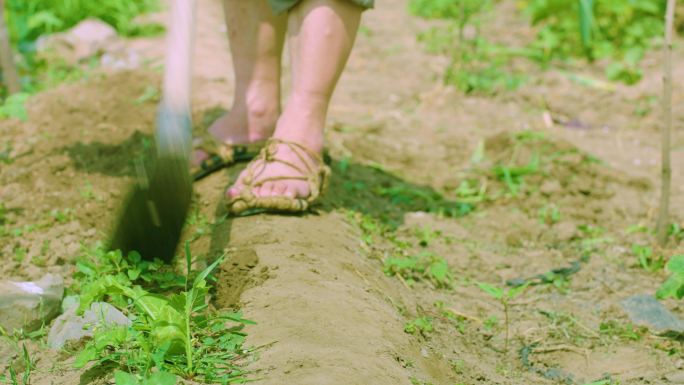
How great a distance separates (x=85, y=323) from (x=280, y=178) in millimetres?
706

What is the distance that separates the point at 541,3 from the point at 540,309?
320 cm

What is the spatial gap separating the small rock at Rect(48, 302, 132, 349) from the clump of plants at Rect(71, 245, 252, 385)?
0.06 feet

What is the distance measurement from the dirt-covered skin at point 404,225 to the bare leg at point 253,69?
6.2 inches

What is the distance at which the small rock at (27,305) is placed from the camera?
69.3 inches

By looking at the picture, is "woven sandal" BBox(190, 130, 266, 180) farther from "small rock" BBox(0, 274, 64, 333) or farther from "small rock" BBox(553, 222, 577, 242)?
"small rock" BBox(553, 222, 577, 242)

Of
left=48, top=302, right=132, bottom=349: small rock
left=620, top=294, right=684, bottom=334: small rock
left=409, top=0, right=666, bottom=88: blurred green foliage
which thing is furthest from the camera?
left=409, top=0, right=666, bottom=88: blurred green foliage

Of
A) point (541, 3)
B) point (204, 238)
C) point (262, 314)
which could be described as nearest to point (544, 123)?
point (541, 3)

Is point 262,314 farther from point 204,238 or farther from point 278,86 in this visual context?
point 278,86

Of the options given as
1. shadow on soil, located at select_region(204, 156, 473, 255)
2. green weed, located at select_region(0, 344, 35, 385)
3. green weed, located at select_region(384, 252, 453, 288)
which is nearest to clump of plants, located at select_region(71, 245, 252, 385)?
green weed, located at select_region(0, 344, 35, 385)

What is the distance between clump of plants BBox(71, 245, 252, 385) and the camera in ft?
4.84

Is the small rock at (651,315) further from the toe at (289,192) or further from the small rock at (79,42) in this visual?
the small rock at (79,42)

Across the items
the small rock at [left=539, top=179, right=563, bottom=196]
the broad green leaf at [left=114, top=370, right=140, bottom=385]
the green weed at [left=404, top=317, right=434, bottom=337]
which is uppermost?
the broad green leaf at [left=114, top=370, right=140, bottom=385]

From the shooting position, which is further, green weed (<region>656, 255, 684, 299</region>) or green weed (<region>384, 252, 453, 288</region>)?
green weed (<region>384, 252, 453, 288</region>)

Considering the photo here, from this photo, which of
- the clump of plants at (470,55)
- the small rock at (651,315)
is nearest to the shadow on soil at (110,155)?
the small rock at (651,315)
